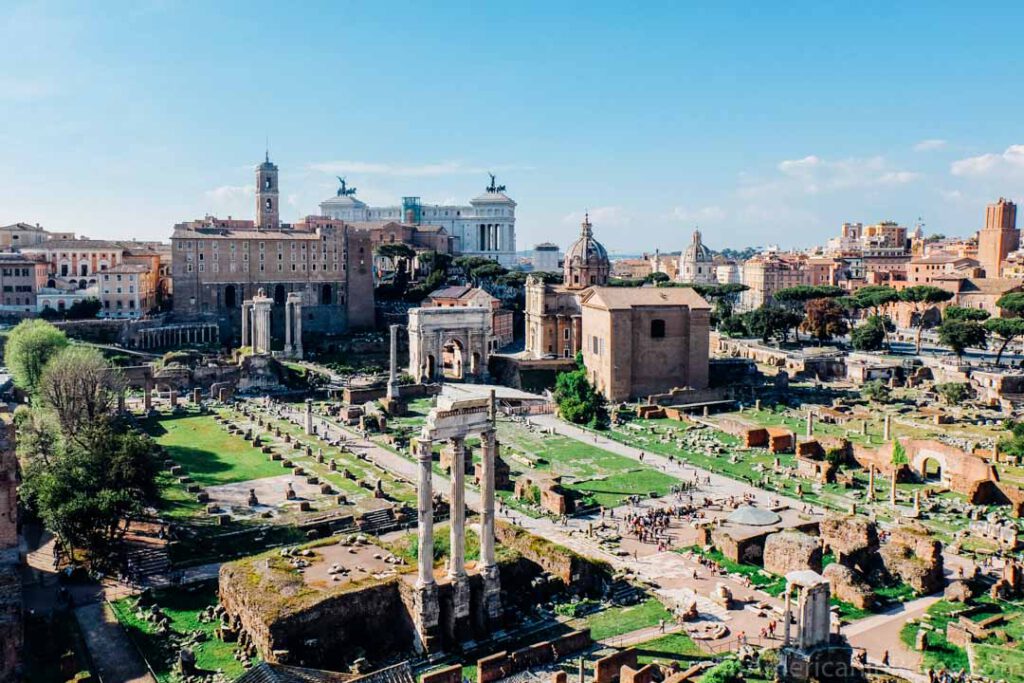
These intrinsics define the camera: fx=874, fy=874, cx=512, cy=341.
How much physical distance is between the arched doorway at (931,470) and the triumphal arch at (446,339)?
35.1 metres

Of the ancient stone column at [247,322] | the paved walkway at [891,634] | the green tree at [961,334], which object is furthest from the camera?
the ancient stone column at [247,322]

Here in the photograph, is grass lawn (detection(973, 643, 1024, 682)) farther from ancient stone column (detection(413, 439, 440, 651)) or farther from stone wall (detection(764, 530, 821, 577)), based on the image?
ancient stone column (detection(413, 439, 440, 651))

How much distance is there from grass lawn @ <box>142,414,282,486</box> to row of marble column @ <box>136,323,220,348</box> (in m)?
22.2

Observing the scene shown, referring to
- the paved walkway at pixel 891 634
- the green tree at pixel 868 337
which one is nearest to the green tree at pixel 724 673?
the paved walkway at pixel 891 634

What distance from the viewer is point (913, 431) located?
163ft

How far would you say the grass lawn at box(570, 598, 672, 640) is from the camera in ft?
78.5

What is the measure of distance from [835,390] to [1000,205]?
225ft

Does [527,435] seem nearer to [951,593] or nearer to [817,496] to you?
[817,496]

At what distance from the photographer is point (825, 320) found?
81062mm

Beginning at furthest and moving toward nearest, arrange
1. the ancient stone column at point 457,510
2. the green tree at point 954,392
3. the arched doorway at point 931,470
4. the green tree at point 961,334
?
the green tree at point 961,334
the green tree at point 954,392
the arched doorway at point 931,470
the ancient stone column at point 457,510

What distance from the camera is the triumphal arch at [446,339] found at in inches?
2616

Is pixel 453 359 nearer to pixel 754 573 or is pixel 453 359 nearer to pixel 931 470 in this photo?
pixel 931 470

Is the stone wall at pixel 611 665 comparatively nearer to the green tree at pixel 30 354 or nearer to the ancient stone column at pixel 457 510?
the ancient stone column at pixel 457 510

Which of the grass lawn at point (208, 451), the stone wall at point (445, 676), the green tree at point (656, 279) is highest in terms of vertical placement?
the green tree at point (656, 279)
